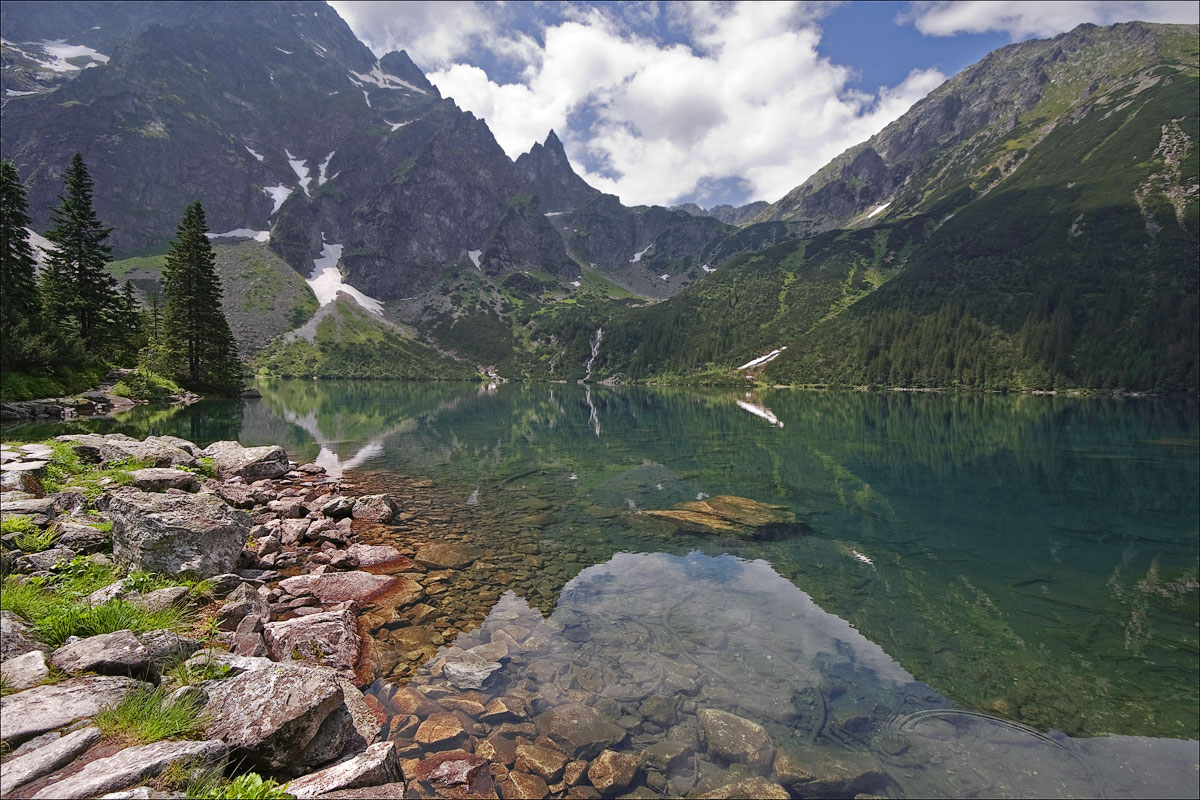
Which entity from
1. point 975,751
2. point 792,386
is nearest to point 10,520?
point 975,751

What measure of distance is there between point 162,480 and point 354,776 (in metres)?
16.4

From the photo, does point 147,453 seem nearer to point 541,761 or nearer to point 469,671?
point 469,671

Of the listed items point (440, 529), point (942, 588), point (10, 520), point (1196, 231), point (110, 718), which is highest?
point (1196, 231)

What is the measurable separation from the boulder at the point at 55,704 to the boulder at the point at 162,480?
12.7m

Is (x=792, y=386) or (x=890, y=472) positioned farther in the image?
(x=792, y=386)

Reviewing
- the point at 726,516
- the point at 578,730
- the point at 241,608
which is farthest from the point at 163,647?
the point at 726,516

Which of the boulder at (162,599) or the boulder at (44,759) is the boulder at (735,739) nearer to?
the boulder at (44,759)

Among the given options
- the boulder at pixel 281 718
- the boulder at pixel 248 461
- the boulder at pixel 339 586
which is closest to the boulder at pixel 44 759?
the boulder at pixel 281 718

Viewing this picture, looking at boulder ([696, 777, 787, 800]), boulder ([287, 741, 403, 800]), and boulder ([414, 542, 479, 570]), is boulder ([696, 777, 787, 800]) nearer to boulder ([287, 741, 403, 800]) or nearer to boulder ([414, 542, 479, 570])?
boulder ([287, 741, 403, 800])

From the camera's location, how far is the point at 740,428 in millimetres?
66250

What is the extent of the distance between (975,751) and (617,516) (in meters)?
17.1

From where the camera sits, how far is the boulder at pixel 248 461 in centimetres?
2658

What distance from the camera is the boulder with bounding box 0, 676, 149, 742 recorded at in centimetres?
521

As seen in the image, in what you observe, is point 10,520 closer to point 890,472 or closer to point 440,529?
point 440,529
